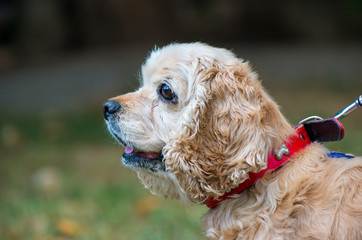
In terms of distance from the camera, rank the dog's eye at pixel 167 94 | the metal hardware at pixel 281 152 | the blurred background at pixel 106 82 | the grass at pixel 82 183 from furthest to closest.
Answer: the blurred background at pixel 106 82 → the grass at pixel 82 183 → the dog's eye at pixel 167 94 → the metal hardware at pixel 281 152

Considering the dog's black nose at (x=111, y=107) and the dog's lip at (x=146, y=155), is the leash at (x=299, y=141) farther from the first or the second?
the dog's black nose at (x=111, y=107)

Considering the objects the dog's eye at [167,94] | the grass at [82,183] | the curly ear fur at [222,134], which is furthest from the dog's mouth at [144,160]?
the grass at [82,183]

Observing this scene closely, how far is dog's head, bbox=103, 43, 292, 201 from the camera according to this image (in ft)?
8.55

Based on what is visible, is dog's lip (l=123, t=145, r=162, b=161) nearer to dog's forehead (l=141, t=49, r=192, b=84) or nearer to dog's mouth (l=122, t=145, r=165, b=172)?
dog's mouth (l=122, t=145, r=165, b=172)

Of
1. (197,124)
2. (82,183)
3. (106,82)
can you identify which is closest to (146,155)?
(197,124)

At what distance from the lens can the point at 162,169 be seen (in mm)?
2934

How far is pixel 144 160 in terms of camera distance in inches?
117

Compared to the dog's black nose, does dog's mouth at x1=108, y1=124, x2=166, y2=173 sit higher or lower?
lower

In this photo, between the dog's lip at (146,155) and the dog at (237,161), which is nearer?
the dog at (237,161)

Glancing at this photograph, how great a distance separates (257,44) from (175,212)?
436 inches

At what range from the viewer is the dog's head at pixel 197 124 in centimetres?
261

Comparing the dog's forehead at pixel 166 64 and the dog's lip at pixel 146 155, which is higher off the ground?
the dog's forehead at pixel 166 64

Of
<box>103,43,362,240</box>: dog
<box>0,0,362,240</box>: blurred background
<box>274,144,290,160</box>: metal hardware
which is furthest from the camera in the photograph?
<box>0,0,362,240</box>: blurred background

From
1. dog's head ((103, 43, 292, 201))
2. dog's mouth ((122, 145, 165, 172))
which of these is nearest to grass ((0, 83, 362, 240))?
dog's mouth ((122, 145, 165, 172))
